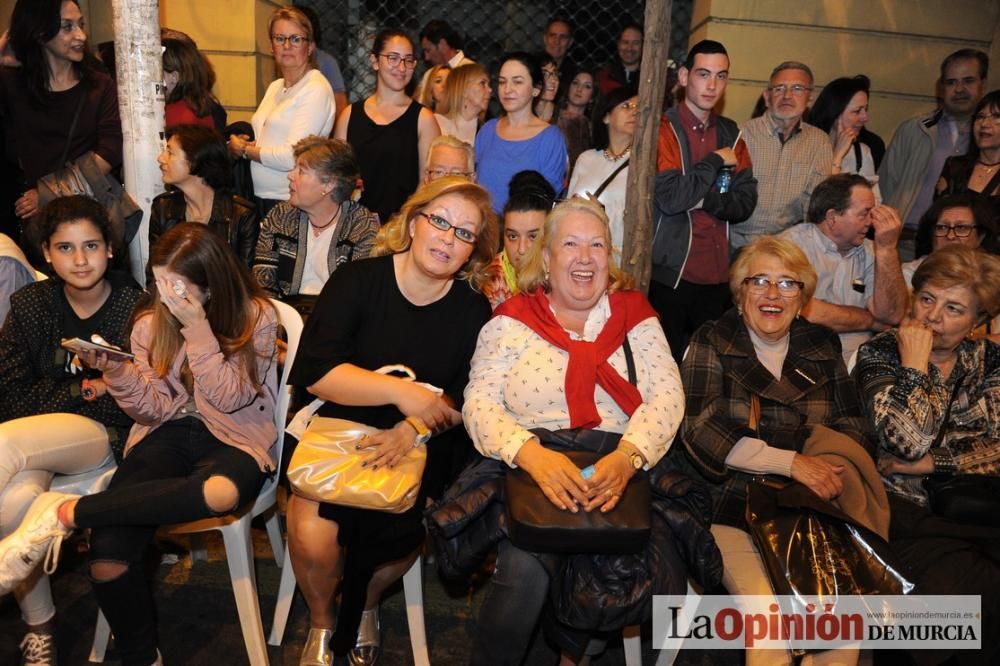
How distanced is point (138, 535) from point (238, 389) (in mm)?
514

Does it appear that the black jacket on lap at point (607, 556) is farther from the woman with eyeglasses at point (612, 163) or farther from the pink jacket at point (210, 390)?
the woman with eyeglasses at point (612, 163)

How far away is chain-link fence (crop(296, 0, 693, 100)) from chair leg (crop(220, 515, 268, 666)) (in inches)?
172

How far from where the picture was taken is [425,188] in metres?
2.84

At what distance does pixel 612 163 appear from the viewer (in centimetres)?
404

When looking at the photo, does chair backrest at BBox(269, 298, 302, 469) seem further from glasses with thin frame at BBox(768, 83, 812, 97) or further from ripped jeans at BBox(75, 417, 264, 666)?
glasses with thin frame at BBox(768, 83, 812, 97)

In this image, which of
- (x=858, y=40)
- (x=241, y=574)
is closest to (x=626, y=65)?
(x=858, y=40)

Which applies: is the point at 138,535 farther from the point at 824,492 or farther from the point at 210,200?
the point at 824,492

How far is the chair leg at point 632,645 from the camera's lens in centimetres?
275

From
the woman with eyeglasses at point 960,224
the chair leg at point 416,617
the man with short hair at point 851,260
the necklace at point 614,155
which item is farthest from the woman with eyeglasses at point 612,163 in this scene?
the chair leg at point 416,617

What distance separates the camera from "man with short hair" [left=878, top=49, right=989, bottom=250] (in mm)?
4766

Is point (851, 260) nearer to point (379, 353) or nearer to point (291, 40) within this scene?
point (379, 353)

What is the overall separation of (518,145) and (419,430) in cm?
203

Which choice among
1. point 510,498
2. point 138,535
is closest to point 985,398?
point 510,498

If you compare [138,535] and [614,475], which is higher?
[614,475]
